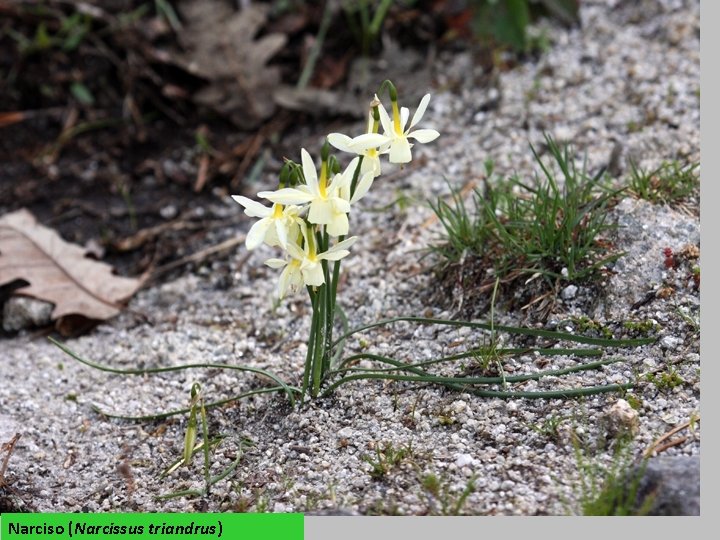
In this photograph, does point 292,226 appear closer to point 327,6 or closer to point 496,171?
point 496,171

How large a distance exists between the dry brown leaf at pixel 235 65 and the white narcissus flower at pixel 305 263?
5.78 ft

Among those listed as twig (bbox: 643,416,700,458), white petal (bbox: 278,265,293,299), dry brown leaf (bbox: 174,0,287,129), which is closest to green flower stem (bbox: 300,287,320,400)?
white petal (bbox: 278,265,293,299)

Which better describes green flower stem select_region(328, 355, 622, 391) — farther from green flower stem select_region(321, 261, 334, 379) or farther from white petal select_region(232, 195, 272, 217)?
white petal select_region(232, 195, 272, 217)

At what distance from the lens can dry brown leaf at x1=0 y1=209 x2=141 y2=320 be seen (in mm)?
2953

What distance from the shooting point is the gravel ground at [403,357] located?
2062mm

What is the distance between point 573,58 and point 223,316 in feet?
5.66

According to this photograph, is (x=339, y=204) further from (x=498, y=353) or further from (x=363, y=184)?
(x=498, y=353)

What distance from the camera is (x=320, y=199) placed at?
1958 millimetres

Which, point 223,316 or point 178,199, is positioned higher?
point 178,199

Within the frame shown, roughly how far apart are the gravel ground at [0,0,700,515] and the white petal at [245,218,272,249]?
0.54 m

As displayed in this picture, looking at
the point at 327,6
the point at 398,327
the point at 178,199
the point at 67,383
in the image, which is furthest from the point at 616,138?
the point at 67,383

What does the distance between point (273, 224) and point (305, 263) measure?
0.11 metres

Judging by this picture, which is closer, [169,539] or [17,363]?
[169,539]

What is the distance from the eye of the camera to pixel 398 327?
2.61 metres
